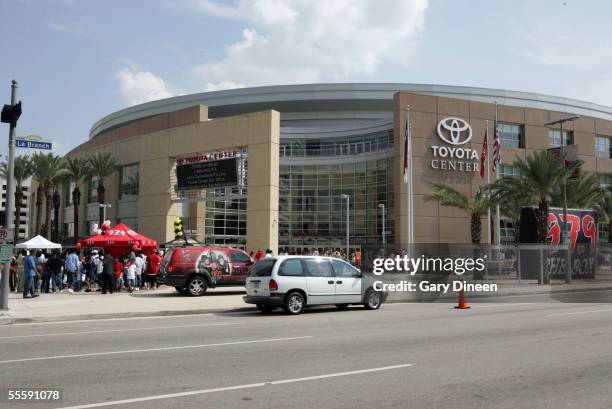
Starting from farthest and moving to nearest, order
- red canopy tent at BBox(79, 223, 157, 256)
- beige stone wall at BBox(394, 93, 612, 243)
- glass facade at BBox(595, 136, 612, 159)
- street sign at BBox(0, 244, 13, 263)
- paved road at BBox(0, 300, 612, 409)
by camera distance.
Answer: glass facade at BBox(595, 136, 612, 159) → beige stone wall at BBox(394, 93, 612, 243) → red canopy tent at BBox(79, 223, 157, 256) → street sign at BBox(0, 244, 13, 263) → paved road at BBox(0, 300, 612, 409)

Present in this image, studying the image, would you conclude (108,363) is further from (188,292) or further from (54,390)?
(188,292)

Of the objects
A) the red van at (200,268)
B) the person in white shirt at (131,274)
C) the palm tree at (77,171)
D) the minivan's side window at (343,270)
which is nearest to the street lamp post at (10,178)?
the red van at (200,268)

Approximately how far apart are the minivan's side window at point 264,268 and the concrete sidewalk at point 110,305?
81.5 inches

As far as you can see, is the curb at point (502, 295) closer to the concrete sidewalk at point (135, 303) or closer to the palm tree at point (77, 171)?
the concrete sidewalk at point (135, 303)

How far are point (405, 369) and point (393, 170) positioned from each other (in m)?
44.3

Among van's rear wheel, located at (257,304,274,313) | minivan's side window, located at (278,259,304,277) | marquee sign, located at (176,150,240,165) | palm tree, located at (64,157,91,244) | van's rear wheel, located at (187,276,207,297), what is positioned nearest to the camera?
minivan's side window, located at (278,259,304,277)

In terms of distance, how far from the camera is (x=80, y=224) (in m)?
61.8

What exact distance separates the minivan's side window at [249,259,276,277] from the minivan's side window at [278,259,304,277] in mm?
295

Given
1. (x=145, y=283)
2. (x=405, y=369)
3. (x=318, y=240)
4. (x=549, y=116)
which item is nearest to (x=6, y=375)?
(x=405, y=369)

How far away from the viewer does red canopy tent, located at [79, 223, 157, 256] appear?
2722 centimetres

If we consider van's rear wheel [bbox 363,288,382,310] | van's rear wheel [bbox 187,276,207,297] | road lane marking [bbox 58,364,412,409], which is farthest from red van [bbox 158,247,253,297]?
road lane marking [bbox 58,364,412,409]

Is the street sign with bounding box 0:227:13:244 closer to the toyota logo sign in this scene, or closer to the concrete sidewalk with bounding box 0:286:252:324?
the concrete sidewalk with bounding box 0:286:252:324

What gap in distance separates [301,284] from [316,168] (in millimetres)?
42808

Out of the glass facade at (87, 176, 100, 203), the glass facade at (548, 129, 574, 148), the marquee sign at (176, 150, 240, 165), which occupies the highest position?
the glass facade at (548, 129, 574, 148)
